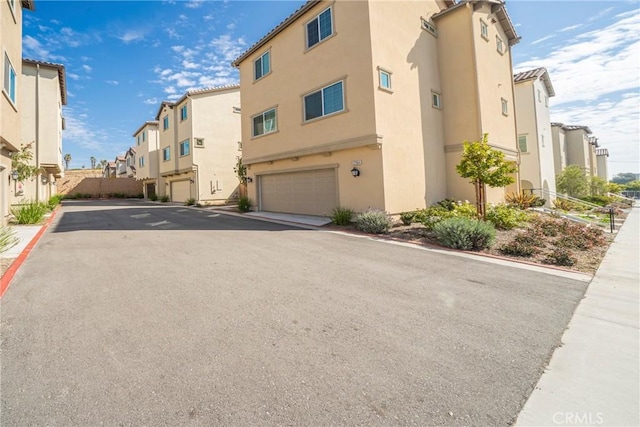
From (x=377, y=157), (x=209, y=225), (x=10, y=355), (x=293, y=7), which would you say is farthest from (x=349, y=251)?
(x=293, y=7)

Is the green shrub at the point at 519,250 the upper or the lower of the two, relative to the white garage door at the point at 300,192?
lower

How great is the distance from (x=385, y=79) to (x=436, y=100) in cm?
420

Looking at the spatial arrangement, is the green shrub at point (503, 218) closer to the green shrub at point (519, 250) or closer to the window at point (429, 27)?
the green shrub at point (519, 250)

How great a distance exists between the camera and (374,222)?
10.7 m

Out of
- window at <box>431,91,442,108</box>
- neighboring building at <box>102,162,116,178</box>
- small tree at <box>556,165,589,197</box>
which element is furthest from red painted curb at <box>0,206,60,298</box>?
neighboring building at <box>102,162,116,178</box>

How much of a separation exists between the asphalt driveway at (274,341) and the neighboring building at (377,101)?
6.59 m

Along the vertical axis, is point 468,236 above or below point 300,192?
below

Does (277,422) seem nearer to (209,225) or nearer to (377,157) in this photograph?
(377,157)

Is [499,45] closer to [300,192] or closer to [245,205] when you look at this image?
[300,192]

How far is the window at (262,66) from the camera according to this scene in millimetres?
16688

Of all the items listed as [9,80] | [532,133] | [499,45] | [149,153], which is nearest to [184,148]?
[149,153]

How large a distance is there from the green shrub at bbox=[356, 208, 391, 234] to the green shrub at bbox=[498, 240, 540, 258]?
3.64 m

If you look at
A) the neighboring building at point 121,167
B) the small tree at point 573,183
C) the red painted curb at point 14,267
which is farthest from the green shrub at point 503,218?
the neighboring building at point 121,167

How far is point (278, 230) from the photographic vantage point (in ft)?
37.7
